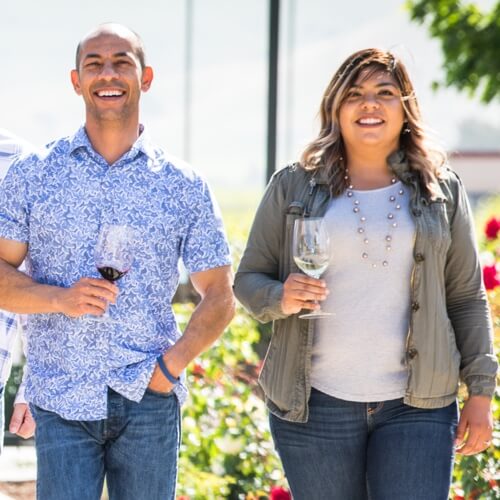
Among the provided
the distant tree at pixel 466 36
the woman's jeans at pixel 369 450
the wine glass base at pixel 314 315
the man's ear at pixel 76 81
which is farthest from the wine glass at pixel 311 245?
the distant tree at pixel 466 36

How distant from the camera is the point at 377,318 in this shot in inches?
136

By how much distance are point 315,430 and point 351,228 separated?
1.98ft

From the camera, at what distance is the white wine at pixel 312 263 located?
3291mm

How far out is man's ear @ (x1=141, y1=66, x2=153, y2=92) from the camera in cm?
360

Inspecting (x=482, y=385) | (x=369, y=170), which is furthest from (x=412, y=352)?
(x=369, y=170)

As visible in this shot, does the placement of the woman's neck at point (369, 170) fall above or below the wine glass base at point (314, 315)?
above

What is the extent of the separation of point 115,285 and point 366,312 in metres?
0.73

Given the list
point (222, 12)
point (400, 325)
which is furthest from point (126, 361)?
point (222, 12)

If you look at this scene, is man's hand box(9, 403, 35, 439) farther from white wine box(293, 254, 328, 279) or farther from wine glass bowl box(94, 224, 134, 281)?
white wine box(293, 254, 328, 279)

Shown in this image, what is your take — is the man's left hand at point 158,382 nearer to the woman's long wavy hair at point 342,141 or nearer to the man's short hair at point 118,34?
the woman's long wavy hair at point 342,141

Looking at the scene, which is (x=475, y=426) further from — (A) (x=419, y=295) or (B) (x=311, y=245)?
(B) (x=311, y=245)

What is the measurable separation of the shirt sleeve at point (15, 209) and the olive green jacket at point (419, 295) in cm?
67

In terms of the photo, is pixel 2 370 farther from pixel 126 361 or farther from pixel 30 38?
pixel 30 38

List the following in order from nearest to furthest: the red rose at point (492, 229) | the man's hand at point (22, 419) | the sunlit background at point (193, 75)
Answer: the man's hand at point (22, 419) < the red rose at point (492, 229) < the sunlit background at point (193, 75)
